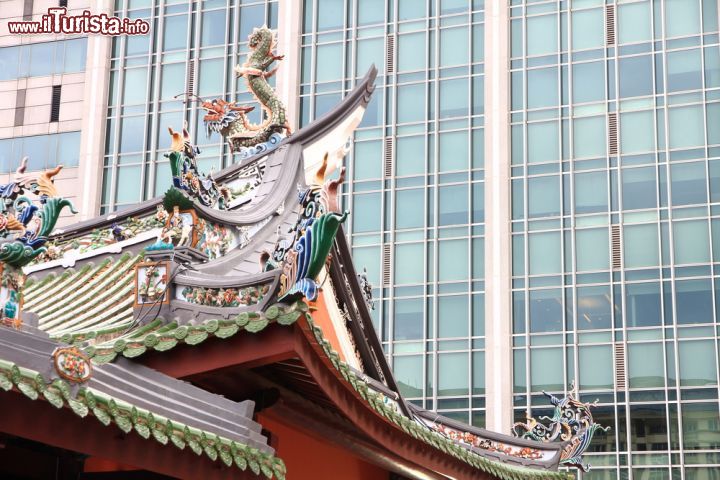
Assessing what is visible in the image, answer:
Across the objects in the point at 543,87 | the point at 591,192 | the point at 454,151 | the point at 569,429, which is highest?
the point at 543,87

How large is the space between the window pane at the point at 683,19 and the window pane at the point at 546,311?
9728 mm

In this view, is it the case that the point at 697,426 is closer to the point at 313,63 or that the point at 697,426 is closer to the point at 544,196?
the point at 544,196

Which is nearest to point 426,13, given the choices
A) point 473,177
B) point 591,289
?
point 473,177

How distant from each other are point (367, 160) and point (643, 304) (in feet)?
→ 36.1

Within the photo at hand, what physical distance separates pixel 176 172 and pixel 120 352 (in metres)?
2.09

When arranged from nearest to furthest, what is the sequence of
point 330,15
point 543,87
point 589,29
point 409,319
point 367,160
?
1. point 409,319
2. point 589,29
3. point 543,87
4. point 367,160
5. point 330,15

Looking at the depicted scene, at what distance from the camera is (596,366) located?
42000 mm

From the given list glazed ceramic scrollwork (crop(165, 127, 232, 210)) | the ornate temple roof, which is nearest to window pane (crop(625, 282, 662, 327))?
the ornate temple roof

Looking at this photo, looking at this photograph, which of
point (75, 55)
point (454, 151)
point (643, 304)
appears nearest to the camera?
point (643, 304)

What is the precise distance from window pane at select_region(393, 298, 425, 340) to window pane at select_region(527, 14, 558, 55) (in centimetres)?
976

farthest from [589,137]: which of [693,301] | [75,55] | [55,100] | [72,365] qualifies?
[72,365]

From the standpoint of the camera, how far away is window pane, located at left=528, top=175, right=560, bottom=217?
146ft

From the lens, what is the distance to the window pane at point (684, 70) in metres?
44.1

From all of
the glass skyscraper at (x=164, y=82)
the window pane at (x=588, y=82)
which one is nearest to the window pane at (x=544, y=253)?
the window pane at (x=588, y=82)
